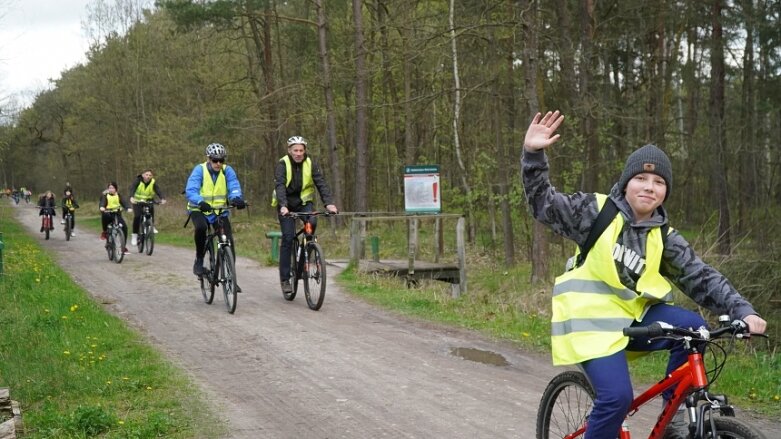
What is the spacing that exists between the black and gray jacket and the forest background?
24.9 feet

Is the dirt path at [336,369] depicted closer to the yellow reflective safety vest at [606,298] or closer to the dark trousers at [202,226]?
the dark trousers at [202,226]

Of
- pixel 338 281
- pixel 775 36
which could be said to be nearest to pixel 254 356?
pixel 338 281

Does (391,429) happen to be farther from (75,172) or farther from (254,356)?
(75,172)

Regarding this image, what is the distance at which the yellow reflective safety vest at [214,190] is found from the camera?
34.5ft

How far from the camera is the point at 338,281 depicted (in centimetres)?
1379

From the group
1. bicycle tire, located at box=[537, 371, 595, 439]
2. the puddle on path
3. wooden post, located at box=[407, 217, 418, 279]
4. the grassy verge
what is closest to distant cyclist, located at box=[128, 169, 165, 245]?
wooden post, located at box=[407, 217, 418, 279]

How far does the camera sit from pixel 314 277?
10602 millimetres

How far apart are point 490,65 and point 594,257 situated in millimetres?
17238

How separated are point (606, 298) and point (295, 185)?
23.9ft

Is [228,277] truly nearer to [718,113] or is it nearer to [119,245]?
[119,245]

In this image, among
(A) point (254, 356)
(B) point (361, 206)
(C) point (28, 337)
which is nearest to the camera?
(A) point (254, 356)

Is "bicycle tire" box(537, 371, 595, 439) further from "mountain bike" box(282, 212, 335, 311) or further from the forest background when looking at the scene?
the forest background

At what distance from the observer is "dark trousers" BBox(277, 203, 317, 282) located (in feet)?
34.4

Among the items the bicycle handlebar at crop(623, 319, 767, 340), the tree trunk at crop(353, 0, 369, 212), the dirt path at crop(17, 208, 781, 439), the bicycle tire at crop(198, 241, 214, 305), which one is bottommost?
the dirt path at crop(17, 208, 781, 439)
